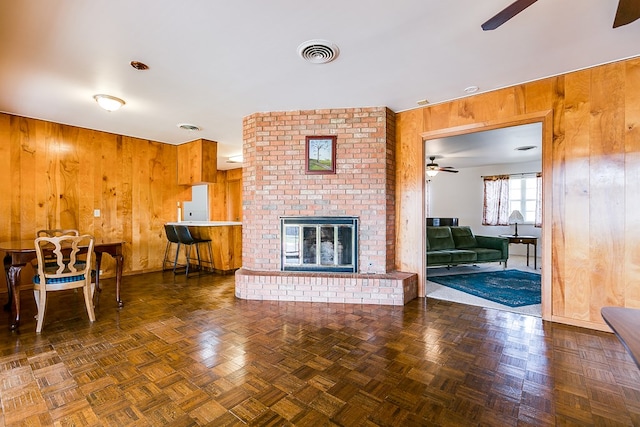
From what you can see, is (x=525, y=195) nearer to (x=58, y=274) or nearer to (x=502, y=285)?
(x=502, y=285)

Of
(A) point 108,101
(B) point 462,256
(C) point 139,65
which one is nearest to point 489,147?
(B) point 462,256

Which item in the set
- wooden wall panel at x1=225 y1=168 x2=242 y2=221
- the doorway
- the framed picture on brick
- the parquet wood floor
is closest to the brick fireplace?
the framed picture on brick

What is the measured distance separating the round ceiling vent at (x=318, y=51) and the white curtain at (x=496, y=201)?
22.1ft

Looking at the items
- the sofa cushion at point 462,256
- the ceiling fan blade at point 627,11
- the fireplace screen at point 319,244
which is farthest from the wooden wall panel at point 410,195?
the ceiling fan blade at point 627,11

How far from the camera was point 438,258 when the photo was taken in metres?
4.99

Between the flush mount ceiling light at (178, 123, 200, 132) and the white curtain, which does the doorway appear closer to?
the white curtain

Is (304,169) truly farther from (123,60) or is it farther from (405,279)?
(123,60)

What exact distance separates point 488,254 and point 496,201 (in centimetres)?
282

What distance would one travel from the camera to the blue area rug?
11.9 ft

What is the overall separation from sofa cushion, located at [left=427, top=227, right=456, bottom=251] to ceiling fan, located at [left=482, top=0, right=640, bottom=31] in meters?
4.08

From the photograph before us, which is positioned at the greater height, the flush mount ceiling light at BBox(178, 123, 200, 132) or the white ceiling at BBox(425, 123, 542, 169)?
the flush mount ceiling light at BBox(178, 123, 200, 132)

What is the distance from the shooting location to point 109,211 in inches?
192

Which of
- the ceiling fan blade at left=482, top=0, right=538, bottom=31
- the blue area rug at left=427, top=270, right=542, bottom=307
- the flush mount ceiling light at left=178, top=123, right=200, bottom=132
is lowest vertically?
the blue area rug at left=427, top=270, right=542, bottom=307

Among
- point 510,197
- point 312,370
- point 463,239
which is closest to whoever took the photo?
point 312,370
